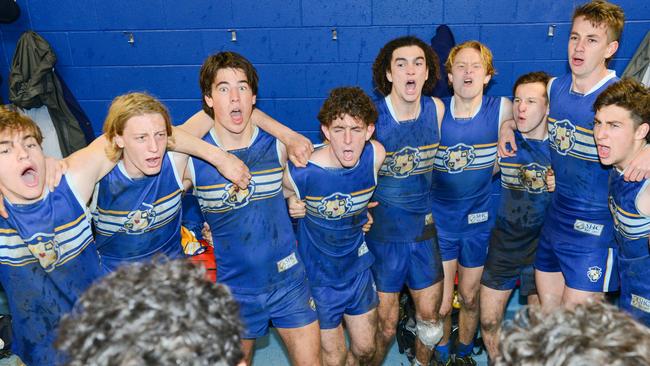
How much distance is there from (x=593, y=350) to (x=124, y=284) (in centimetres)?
110

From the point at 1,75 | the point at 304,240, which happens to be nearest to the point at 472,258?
the point at 304,240

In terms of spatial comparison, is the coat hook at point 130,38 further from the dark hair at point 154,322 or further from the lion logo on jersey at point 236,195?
the dark hair at point 154,322

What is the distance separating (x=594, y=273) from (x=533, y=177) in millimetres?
769

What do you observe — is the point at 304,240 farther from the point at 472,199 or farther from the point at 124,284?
the point at 124,284

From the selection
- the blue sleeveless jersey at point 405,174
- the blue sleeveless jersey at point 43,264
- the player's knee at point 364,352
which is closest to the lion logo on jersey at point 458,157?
the blue sleeveless jersey at point 405,174

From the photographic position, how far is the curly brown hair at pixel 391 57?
4.26 meters

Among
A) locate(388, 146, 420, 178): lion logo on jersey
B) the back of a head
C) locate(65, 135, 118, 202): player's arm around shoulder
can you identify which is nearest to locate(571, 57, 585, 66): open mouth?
locate(388, 146, 420, 178): lion logo on jersey

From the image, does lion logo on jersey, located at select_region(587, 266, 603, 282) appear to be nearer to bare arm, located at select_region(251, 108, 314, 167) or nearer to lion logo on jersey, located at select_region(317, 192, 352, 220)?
lion logo on jersey, located at select_region(317, 192, 352, 220)

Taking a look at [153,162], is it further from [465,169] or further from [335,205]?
[465,169]

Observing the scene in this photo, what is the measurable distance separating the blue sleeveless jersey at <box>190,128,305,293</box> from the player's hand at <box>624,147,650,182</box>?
205 centimetres

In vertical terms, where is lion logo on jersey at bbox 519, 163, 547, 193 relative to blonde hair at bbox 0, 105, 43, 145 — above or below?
below

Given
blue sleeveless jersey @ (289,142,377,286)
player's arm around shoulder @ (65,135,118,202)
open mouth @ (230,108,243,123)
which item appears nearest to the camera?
player's arm around shoulder @ (65,135,118,202)

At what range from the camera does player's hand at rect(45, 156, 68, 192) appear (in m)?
3.13

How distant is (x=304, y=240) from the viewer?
158 inches
